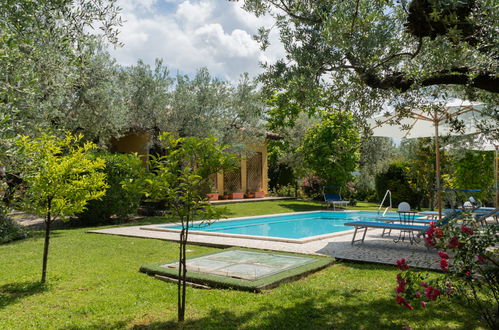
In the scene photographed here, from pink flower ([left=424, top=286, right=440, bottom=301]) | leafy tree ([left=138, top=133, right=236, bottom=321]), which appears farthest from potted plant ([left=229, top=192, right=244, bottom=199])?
pink flower ([left=424, top=286, right=440, bottom=301])

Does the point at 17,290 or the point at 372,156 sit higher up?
the point at 372,156

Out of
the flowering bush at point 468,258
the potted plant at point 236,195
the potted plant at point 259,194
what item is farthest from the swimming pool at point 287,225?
the potted plant at point 259,194

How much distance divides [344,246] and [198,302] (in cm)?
484

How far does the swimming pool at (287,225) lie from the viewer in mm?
12727

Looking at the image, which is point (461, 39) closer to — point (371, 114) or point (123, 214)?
point (371, 114)

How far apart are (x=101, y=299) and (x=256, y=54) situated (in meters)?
4.81

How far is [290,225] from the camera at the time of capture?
15242 millimetres

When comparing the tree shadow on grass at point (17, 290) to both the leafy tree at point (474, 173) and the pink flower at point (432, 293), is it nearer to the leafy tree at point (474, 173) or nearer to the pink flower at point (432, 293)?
the pink flower at point (432, 293)

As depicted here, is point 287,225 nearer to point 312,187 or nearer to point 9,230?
point 9,230

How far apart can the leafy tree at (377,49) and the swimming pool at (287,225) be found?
572 cm

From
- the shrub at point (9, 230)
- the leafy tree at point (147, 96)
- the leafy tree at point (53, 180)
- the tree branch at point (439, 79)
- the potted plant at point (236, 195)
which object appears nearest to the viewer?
the tree branch at point (439, 79)

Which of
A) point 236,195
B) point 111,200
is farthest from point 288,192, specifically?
point 111,200

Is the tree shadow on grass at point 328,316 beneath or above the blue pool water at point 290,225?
beneath

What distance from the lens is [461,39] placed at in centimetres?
457
